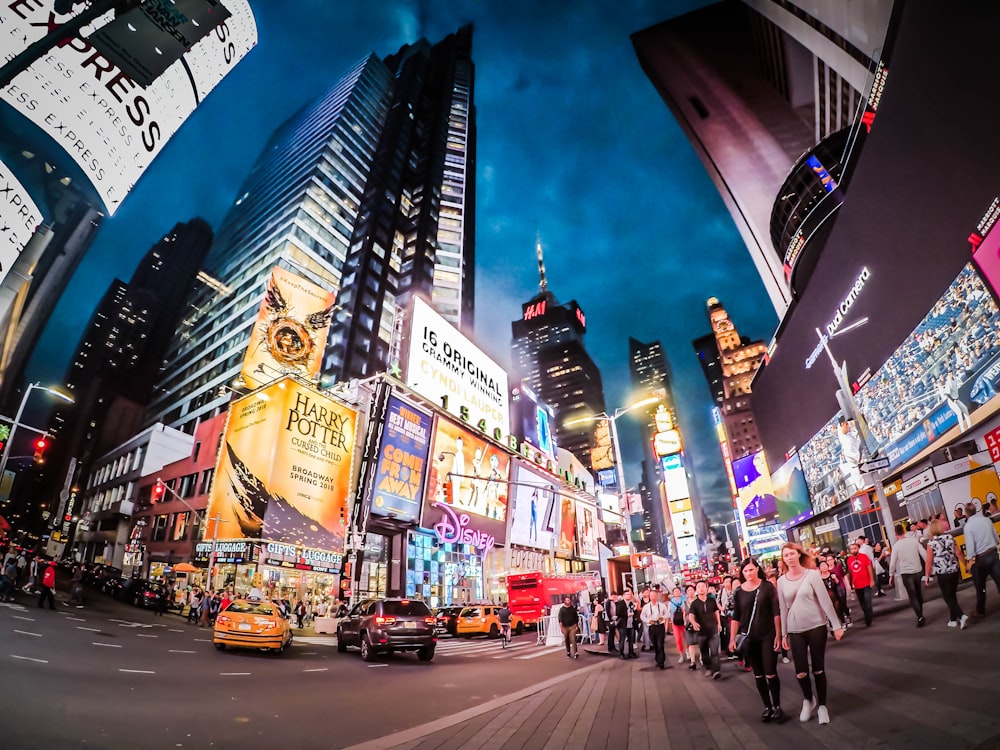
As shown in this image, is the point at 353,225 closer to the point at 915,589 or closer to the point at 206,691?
the point at 206,691

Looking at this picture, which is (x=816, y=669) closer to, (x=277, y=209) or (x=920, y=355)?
(x=920, y=355)

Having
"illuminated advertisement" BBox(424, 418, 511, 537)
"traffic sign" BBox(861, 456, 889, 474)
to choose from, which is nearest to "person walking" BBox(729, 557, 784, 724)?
"traffic sign" BBox(861, 456, 889, 474)

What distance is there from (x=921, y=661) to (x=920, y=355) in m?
28.2

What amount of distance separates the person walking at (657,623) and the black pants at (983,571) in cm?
632

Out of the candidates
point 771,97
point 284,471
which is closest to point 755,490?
point 284,471

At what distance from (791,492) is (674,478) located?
23.0m

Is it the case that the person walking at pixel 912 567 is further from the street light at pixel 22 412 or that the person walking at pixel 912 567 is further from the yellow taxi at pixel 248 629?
the street light at pixel 22 412

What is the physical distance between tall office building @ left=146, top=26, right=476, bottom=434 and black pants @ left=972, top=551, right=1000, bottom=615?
59.3m

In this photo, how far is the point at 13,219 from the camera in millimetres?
4969

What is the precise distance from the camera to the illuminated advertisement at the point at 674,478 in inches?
3132

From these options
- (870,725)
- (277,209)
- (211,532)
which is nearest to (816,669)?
(870,725)

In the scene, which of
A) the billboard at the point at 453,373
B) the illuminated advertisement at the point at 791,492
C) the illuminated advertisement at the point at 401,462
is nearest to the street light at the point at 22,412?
the illuminated advertisement at the point at 401,462

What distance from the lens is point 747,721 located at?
5.71 metres

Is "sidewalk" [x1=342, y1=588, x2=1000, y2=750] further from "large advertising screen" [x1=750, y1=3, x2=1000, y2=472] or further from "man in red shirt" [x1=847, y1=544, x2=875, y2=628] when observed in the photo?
"large advertising screen" [x1=750, y1=3, x2=1000, y2=472]
